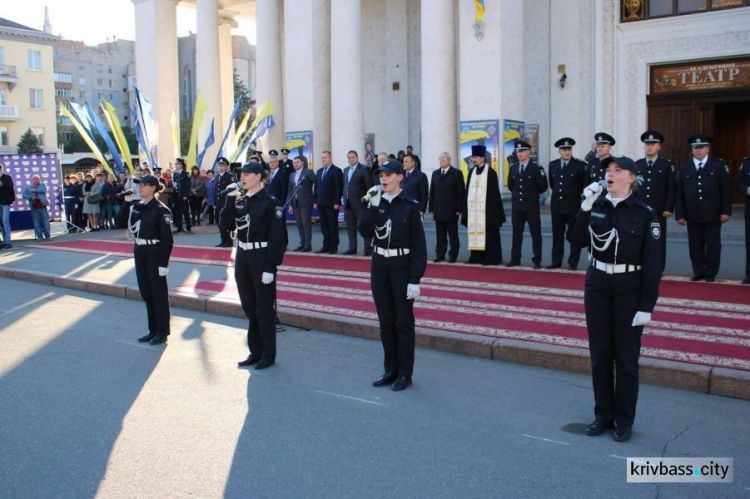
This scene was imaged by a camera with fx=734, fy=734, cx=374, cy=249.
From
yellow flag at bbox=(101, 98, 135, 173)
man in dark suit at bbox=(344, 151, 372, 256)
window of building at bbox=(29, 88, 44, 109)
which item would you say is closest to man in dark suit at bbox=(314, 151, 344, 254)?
man in dark suit at bbox=(344, 151, 372, 256)

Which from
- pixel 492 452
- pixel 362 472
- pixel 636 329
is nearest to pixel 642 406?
pixel 636 329

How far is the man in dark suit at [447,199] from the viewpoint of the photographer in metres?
13.9

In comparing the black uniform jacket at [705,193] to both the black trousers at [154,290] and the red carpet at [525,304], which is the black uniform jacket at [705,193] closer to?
the red carpet at [525,304]

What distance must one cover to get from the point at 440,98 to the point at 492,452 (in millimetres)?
16116

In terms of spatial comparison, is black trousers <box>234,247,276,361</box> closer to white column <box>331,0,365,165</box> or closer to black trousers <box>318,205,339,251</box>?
black trousers <box>318,205,339,251</box>

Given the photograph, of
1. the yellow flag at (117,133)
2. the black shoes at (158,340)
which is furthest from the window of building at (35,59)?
the black shoes at (158,340)

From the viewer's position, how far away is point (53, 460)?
5090 millimetres

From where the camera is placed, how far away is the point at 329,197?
15945 mm

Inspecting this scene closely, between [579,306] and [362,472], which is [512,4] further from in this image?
[362,472]

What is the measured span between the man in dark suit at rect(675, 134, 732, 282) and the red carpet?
1.50 ft

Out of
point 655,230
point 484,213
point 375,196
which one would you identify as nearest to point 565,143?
point 484,213

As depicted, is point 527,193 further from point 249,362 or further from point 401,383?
point 401,383

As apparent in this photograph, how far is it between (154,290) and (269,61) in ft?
57.5
